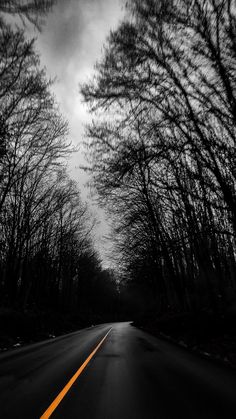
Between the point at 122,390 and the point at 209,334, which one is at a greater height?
the point at 209,334

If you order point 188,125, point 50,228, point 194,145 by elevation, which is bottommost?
point 194,145

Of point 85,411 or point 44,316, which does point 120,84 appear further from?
point 44,316

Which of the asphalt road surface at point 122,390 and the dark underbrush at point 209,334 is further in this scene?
the dark underbrush at point 209,334

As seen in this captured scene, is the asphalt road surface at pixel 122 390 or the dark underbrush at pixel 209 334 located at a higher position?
the dark underbrush at pixel 209 334

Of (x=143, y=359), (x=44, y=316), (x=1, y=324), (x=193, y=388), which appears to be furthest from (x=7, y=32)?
(x=44, y=316)

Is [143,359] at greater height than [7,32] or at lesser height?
lesser

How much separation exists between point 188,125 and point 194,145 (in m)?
0.73

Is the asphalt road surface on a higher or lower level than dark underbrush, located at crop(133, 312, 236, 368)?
lower

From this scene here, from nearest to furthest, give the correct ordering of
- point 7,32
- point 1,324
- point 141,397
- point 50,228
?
point 141,397
point 7,32
point 1,324
point 50,228

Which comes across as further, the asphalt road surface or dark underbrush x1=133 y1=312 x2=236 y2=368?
dark underbrush x1=133 y1=312 x2=236 y2=368

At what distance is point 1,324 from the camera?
1479 centimetres

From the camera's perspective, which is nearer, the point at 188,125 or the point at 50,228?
the point at 188,125

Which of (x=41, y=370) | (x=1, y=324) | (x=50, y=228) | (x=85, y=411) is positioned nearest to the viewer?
(x=85, y=411)

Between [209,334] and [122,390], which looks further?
[209,334]
